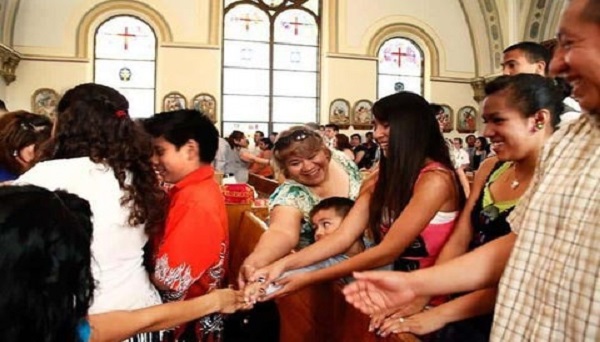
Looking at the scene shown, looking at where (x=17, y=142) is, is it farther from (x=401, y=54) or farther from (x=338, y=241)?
(x=401, y=54)

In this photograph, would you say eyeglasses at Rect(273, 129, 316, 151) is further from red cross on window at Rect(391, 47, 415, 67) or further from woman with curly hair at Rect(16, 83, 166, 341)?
red cross on window at Rect(391, 47, 415, 67)

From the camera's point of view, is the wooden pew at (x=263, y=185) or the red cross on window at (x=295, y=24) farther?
the red cross on window at (x=295, y=24)

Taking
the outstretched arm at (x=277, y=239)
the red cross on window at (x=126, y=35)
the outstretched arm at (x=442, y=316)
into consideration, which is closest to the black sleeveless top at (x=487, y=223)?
the outstretched arm at (x=442, y=316)

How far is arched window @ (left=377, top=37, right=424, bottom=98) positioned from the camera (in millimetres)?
15195

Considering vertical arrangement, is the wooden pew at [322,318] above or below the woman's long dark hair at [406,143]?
below

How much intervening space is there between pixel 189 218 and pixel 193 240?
0.29 ft

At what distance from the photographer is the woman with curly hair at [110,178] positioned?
211cm

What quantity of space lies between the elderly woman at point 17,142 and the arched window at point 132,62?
10788mm

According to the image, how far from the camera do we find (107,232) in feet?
7.00

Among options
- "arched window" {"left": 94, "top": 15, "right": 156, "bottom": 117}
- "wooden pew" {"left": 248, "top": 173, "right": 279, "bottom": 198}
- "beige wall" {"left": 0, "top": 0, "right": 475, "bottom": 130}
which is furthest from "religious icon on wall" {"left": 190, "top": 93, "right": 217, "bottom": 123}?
"wooden pew" {"left": 248, "top": 173, "right": 279, "bottom": 198}

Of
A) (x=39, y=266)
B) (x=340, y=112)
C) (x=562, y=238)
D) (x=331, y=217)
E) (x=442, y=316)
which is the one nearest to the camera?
(x=39, y=266)

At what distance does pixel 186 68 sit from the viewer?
45.4 feet

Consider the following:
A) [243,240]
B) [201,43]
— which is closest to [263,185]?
[243,240]

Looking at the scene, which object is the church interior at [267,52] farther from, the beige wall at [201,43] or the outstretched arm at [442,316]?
the outstretched arm at [442,316]
